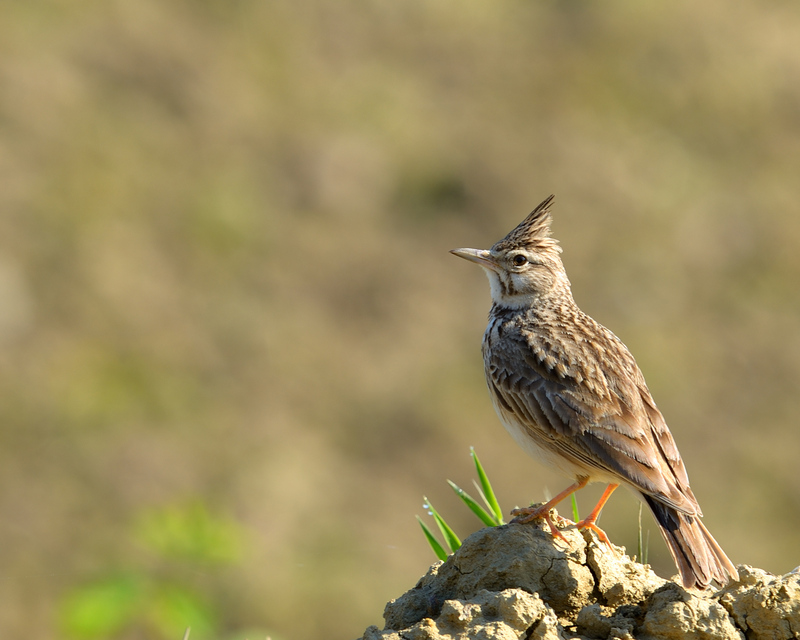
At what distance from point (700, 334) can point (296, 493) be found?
572cm

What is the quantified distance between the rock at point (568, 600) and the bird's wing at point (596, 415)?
1.19ft

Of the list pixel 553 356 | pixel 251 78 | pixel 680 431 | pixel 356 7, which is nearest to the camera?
pixel 553 356

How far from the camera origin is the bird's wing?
4309 millimetres

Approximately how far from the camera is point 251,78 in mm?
15922

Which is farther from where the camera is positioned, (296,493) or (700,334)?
(700,334)

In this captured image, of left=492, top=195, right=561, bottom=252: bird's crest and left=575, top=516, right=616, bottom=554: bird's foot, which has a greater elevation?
left=492, top=195, right=561, bottom=252: bird's crest

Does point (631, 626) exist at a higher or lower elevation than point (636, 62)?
lower

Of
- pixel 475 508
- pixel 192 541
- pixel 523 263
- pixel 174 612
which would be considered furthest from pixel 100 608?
pixel 523 263

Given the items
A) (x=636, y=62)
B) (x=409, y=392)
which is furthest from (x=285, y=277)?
(x=636, y=62)

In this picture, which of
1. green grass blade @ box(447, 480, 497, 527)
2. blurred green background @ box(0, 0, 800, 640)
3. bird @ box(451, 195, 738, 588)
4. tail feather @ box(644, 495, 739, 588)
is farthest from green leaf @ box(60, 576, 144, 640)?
blurred green background @ box(0, 0, 800, 640)

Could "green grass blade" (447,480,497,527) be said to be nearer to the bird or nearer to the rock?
the bird

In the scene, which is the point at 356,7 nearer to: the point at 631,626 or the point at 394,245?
the point at 394,245

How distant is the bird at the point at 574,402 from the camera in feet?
13.7

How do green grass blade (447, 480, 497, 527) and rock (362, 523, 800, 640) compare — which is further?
green grass blade (447, 480, 497, 527)
